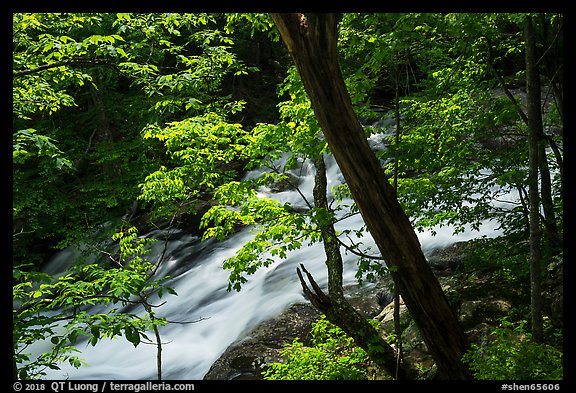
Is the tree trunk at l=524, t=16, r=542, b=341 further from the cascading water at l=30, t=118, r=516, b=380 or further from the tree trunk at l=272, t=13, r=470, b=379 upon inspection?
the cascading water at l=30, t=118, r=516, b=380

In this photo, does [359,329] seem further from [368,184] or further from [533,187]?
[533,187]

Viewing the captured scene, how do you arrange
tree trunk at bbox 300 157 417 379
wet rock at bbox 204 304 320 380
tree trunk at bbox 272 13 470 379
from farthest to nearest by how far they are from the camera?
wet rock at bbox 204 304 320 380 → tree trunk at bbox 300 157 417 379 → tree trunk at bbox 272 13 470 379

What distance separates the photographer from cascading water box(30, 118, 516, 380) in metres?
5.54

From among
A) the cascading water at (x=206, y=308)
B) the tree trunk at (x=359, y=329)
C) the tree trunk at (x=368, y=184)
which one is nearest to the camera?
the tree trunk at (x=368, y=184)

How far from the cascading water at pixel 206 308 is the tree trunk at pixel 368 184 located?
8.71 feet

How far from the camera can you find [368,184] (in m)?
2.80

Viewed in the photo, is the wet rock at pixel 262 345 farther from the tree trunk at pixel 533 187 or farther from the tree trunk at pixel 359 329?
the tree trunk at pixel 533 187

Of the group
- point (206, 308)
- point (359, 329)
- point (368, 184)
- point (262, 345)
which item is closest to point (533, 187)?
point (368, 184)

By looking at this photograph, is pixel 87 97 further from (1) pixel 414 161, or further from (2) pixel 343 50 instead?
(1) pixel 414 161

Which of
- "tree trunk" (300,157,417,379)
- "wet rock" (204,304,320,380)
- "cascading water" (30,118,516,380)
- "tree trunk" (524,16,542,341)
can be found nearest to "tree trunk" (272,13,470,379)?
"tree trunk" (524,16,542,341)

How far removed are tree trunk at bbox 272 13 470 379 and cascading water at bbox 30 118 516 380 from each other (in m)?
2.65

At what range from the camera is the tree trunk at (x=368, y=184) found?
259cm

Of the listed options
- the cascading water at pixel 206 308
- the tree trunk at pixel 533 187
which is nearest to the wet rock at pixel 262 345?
the cascading water at pixel 206 308
